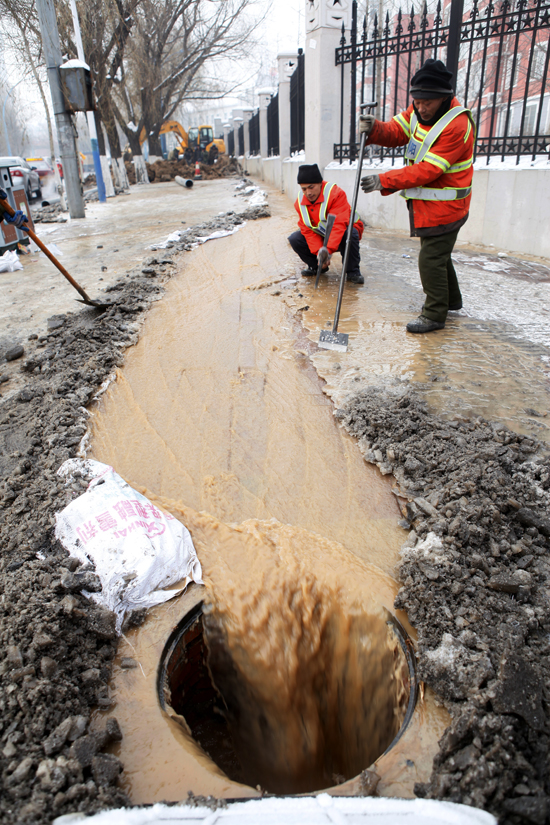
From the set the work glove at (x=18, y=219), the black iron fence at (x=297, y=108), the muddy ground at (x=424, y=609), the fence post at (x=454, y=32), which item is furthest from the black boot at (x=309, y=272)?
the black iron fence at (x=297, y=108)

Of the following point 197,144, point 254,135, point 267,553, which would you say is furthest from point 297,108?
point 197,144

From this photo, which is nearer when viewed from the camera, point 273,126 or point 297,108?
point 297,108

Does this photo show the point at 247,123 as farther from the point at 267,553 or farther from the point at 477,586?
the point at 477,586

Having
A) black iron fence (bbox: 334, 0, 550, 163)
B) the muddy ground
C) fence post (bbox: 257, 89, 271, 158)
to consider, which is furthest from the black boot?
fence post (bbox: 257, 89, 271, 158)

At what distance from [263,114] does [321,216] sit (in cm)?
1548

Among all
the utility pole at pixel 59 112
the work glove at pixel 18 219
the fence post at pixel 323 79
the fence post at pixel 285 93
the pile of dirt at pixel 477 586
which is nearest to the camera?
the pile of dirt at pixel 477 586

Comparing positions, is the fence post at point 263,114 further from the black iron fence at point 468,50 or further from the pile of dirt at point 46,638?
the pile of dirt at point 46,638

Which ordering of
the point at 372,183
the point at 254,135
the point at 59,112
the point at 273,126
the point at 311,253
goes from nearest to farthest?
the point at 372,183 < the point at 311,253 < the point at 59,112 < the point at 273,126 < the point at 254,135

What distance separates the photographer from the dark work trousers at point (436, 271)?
390 centimetres

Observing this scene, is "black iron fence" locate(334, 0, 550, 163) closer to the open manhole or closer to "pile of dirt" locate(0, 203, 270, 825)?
"pile of dirt" locate(0, 203, 270, 825)

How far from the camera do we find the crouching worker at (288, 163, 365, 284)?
476 centimetres

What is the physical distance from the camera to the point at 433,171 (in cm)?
358

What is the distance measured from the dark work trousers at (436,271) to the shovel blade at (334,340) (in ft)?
2.43

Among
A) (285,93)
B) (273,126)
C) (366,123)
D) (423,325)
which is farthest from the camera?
(273,126)
